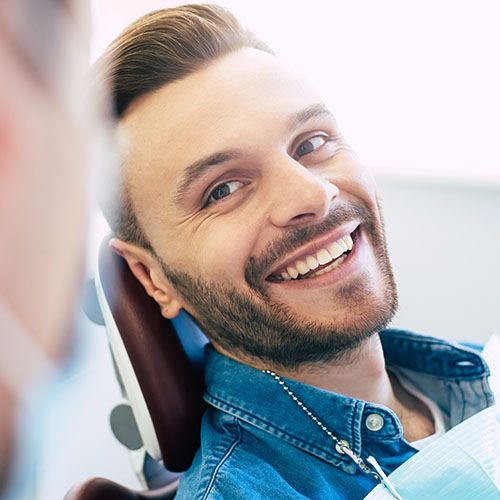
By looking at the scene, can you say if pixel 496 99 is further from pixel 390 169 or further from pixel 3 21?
pixel 3 21

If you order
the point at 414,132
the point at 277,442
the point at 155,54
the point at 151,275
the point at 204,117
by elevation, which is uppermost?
the point at 155,54

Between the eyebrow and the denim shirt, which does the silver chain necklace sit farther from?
the eyebrow

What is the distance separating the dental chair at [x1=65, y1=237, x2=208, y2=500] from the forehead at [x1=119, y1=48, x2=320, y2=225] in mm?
178

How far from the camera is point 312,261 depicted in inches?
39.4

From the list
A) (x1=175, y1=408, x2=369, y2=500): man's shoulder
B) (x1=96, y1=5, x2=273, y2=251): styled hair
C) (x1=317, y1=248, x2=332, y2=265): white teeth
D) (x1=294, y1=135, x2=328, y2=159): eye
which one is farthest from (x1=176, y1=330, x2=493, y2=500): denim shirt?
(x1=294, y1=135, x2=328, y2=159): eye

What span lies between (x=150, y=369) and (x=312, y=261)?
0.40 metres

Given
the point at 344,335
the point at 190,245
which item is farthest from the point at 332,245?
the point at 190,245

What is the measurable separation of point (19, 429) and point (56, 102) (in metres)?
0.31

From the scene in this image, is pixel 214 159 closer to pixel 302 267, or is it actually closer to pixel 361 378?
pixel 302 267

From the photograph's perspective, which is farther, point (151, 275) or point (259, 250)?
point (151, 275)

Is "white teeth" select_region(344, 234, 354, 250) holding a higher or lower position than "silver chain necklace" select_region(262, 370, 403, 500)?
higher

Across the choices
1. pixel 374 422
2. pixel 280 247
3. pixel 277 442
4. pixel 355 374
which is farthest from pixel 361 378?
pixel 280 247

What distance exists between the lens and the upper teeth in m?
1.00

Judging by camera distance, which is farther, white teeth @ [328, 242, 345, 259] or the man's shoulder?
white teeth @ [328, 242, 345, 259]
